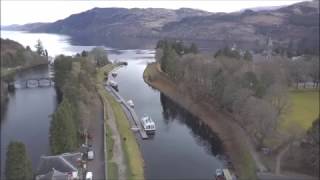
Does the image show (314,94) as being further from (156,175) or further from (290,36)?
(290,36)

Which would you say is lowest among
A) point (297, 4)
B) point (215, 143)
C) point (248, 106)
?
point (215, 143)

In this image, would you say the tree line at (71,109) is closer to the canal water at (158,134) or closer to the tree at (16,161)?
the canal water at (158,134)

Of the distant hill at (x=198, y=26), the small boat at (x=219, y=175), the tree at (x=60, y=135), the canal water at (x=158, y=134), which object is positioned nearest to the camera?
the small boat at (x=219, y=175)

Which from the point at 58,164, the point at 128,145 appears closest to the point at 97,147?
the point at 128,145

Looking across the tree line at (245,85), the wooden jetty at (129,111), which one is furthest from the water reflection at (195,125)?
the wooden jetty at (129,111)

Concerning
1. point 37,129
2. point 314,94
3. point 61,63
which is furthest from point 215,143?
point 61,63

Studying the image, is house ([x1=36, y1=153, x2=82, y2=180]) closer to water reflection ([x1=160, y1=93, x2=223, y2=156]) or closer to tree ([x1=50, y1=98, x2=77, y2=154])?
tree ([x1=50, y1=98, x2=77, y2=154])

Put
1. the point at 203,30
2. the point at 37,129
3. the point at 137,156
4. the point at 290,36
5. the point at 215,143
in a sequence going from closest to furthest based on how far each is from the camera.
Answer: the point at 137,156
the point at 215,143
the point at 37,129
the point at 290,36
the point at 203,30
